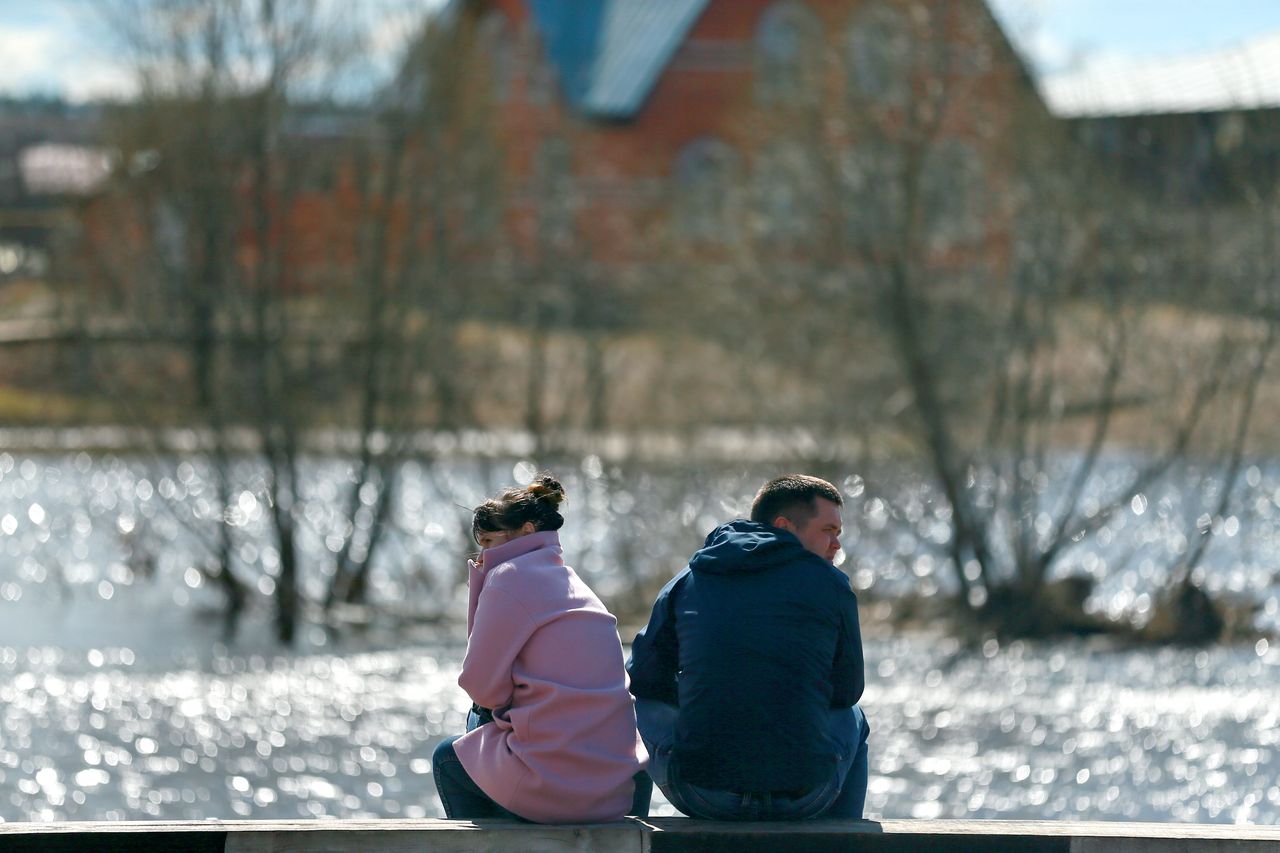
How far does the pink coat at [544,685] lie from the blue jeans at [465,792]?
0.52ft

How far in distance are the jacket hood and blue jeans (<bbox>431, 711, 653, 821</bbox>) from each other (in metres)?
0.74

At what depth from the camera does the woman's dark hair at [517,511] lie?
207 inches

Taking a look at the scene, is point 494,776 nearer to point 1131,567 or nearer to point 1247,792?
point 1247,792

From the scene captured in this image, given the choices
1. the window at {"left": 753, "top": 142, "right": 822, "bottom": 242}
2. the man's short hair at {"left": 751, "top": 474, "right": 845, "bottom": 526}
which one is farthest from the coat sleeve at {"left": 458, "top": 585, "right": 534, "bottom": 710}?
the window at {"left": 753, "top": 142, "right": 822, "bottom": 242}

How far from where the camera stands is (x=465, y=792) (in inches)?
218

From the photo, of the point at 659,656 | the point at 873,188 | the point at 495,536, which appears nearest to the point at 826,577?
the point at 659,656

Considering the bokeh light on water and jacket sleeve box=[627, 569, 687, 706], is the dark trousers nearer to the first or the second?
jacket sleeve box=[627, 569, 687, 706]

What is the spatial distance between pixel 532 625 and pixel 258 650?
40.9 feet

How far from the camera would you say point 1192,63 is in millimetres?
17562

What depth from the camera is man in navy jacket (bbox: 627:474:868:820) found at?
208 inches

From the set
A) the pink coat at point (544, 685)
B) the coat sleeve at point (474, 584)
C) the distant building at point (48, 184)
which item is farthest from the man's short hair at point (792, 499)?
the distant building at point (48, 184)

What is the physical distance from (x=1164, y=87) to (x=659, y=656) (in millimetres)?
13663

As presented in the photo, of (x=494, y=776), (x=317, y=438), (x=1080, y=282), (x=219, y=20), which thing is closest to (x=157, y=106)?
(x=219, y=20)

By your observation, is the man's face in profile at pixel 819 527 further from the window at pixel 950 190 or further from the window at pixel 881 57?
the window at pixel 950 190
